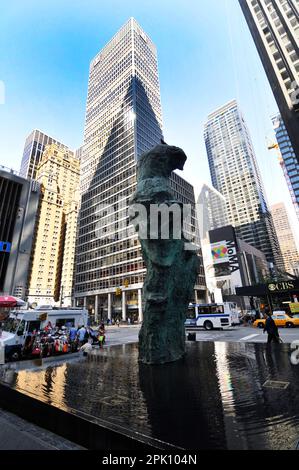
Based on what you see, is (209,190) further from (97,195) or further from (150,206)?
(150,206)

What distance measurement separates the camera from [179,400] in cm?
497

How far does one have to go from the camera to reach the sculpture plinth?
9344 millimetres

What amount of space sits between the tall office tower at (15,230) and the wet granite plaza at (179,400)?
54366mm

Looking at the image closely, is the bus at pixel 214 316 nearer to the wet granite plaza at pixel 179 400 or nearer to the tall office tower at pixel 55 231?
the wet granite plaza at pixel 179 400

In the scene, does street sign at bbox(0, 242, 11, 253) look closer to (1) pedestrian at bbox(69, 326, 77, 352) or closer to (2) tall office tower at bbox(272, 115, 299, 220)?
(1) pedestrian at bbox(69, 326, 77, 352)

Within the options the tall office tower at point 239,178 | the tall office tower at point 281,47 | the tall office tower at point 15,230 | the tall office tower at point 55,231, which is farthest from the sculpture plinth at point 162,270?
the tall office tower at point 239,178

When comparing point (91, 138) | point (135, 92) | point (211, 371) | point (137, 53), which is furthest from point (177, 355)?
point (137, 53)

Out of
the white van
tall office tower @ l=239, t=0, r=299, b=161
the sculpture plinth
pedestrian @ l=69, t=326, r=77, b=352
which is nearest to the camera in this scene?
→ the sculpture plinth

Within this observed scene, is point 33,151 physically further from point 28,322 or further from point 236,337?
point 236,337

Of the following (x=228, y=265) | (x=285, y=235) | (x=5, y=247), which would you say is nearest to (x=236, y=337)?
(x=5, y=247)

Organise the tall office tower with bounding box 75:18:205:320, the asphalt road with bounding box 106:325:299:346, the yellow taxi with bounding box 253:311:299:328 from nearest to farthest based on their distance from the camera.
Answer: the asphalt road with bounding box 106:325:299:346
the yellow taxi with bounding box 253:311:299:328
the tall office tower with bounding box 75:18:205:320

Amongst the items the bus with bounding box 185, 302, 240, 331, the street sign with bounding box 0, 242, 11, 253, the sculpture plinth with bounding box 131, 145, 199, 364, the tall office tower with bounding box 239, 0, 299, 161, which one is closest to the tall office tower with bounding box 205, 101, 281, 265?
the tall office tower with bounding box 239, 0, 299, 161

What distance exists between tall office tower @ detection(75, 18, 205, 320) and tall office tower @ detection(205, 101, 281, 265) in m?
64.7

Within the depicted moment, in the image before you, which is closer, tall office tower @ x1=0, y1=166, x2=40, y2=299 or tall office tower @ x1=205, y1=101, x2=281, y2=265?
tall office tower @ x1=0, y1=166, x2=40, y2=299
